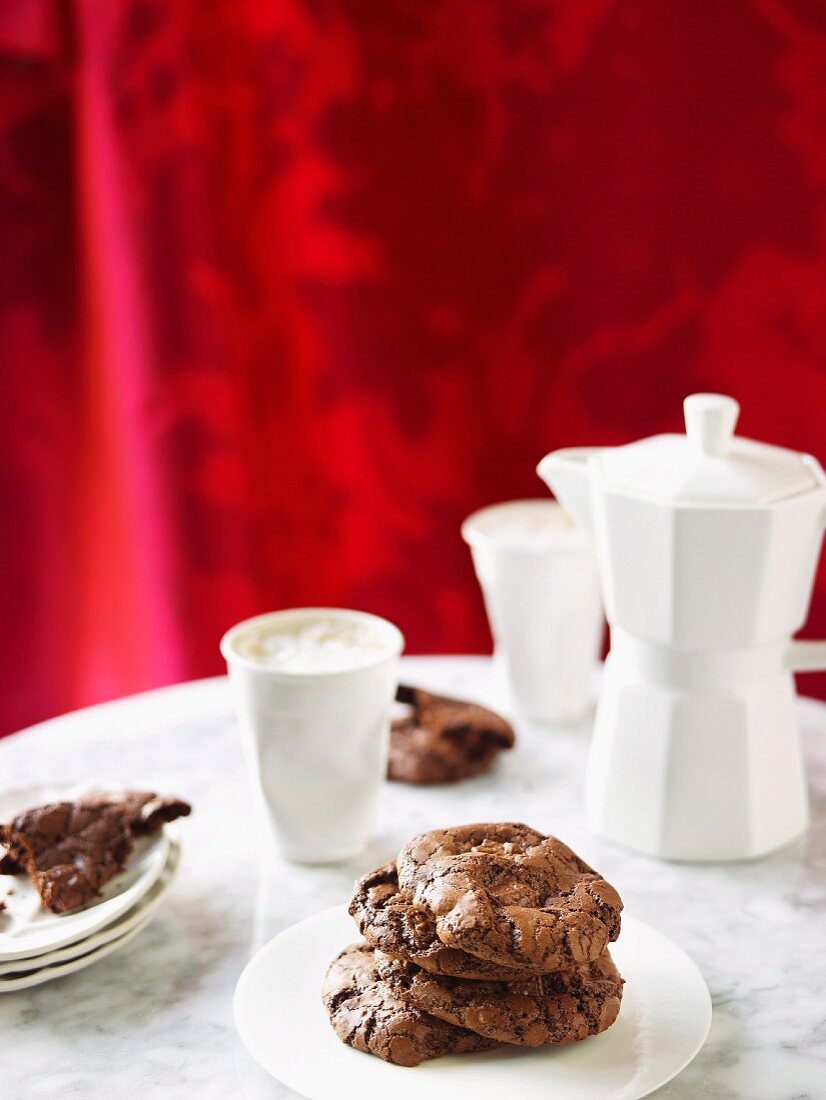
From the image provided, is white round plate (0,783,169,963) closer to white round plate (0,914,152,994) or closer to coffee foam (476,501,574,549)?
white round plate (0,914,152,994)

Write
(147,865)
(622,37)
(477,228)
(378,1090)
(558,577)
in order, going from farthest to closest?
1. (477,228)
2. (622,37)
3. (558,577)
4. (147,865)
5. (378,1090)

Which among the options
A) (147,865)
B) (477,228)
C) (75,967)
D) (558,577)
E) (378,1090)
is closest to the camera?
(378,1090)

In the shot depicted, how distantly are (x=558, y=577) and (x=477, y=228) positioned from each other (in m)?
0.79

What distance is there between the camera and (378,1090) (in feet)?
2.38

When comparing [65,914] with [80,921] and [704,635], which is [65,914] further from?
[704,635]

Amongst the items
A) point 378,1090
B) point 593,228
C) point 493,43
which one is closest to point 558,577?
point 378,1090

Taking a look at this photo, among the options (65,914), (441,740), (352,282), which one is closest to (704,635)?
(441,740)

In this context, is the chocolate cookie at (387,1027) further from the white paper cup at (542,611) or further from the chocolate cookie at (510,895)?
the white paper cup at (542,611)

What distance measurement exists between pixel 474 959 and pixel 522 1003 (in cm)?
4

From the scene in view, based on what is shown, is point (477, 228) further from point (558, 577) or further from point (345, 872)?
Answer: point (345, 872)

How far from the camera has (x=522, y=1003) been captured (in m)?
0.75

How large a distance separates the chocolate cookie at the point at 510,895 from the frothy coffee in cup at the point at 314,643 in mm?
231

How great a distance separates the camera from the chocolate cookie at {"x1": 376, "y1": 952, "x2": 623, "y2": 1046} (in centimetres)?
74

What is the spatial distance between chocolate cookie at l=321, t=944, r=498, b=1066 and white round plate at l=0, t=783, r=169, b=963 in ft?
0.58
